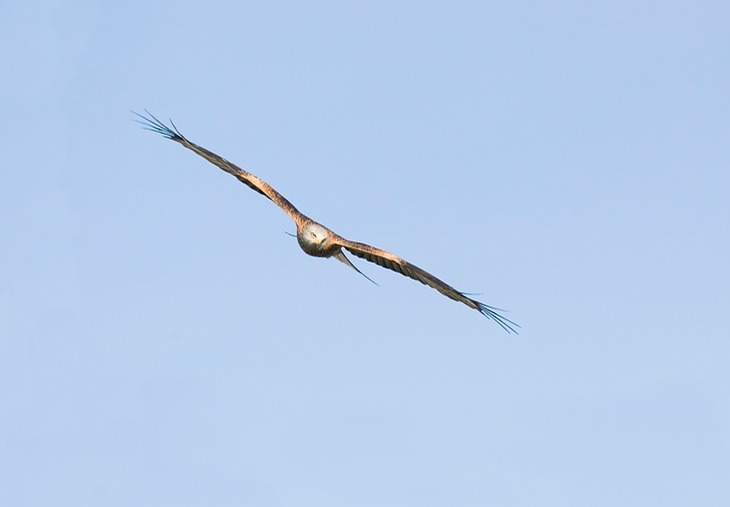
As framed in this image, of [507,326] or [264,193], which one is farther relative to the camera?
[264,193]

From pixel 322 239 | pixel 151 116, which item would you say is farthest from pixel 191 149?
pixel 322 239

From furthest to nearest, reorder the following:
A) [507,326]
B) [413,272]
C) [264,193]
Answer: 1. [264,193]
2. [413,272]
3. [507,326]

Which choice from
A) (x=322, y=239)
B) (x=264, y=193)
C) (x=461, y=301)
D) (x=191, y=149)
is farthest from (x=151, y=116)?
(x=461, y=301)

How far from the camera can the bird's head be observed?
31.8 metres

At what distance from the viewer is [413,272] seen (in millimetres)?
31422

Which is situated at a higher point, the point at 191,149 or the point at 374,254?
the point at 191,149

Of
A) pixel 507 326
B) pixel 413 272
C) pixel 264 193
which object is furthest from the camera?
pixel 264 193

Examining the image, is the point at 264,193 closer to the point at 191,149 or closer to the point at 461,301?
the point at 191,149

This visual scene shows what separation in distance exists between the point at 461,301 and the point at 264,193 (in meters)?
6.23

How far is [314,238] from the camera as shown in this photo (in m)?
31.8

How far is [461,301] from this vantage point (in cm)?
3114

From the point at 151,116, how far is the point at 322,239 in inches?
282

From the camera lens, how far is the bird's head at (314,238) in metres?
31.8

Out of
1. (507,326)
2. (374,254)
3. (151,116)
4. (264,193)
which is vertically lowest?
(507,326)
